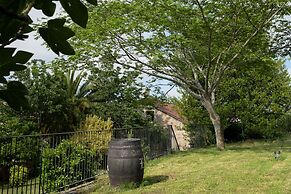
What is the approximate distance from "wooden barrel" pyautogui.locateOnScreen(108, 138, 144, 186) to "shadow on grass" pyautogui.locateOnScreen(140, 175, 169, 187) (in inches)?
5.9

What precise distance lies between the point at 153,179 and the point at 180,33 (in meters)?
6.10

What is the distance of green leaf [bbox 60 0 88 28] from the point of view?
21.9 inches

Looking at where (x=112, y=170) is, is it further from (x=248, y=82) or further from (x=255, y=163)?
(x=248, y=82)

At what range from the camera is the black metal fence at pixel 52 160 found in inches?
326

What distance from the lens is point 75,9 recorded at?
0.56 m

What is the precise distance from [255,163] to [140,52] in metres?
6.36

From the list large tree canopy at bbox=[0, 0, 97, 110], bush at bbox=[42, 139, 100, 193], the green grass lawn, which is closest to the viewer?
large tree canopy at bbox=[0, 0, 97, 110]

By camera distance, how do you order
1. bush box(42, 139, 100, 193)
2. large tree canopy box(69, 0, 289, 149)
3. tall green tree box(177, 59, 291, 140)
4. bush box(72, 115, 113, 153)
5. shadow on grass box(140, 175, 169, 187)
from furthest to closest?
tall green tree box(177, 59, 291, 140) < large tree canopy box(69, 0, 289, 149) < bush box(72, 115, 113, 153) < bush box(42, 139, 100, 193) < shadow on grass box(140, 175, 169, 187)

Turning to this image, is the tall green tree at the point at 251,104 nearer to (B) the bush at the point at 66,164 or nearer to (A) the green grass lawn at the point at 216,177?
(A) the green grass lawn at the point at 216,177

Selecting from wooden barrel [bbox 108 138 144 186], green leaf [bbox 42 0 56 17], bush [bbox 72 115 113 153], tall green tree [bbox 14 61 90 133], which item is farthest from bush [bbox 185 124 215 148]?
green leaf [bbox 42 0 56 17]

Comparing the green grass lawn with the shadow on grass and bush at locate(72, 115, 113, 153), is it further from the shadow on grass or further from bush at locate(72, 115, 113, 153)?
bush at locate(72, 115, 113, 153)

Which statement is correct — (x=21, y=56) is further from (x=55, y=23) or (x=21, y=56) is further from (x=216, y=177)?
(x=216, y=177)

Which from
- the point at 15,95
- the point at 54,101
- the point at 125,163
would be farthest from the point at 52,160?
the point at 15,95

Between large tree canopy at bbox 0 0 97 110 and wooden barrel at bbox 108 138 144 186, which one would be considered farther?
wooden barrel at bbox 108 138 144 186
